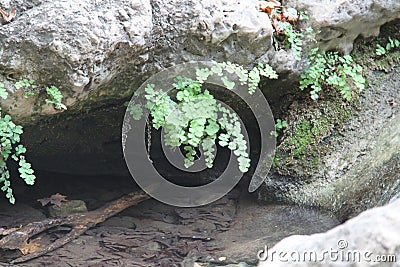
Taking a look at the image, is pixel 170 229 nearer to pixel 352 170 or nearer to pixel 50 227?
pixel 50 227

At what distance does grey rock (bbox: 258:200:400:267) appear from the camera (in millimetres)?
1758

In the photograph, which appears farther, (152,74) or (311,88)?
(311,88)

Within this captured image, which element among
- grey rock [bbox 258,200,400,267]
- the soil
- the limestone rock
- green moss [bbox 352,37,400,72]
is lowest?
the soil

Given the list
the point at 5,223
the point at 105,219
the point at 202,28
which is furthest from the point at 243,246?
the point at 5,223

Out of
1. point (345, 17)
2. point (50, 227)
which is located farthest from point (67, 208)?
point (345, 17)

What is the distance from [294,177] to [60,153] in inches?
84.5

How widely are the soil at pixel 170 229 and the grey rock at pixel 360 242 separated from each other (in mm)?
1838

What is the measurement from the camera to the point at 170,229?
435 centimetres

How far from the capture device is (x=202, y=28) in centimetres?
383

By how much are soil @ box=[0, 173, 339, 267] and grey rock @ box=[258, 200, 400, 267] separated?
1838 mm

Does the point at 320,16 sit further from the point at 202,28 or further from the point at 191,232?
the point at 191,232

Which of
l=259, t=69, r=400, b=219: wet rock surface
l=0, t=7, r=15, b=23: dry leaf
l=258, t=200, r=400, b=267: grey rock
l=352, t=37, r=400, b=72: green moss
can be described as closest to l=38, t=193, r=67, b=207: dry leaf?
l=259, t=69, r=400, b=219: wet rock surface

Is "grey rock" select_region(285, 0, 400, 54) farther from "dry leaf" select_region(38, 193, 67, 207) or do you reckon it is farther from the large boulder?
"dry leaf" select_region(38, 193, 67, 207)

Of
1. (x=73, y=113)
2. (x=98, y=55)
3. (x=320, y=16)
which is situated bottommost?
(x=73, y=113)
